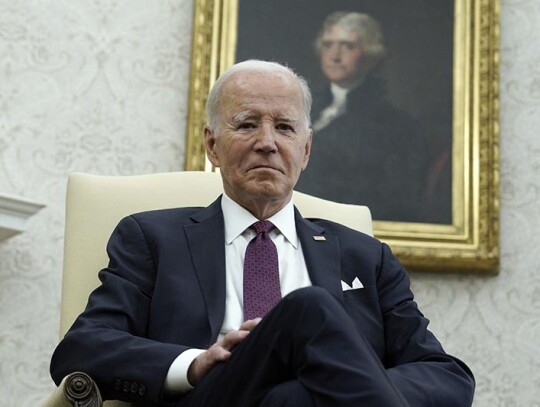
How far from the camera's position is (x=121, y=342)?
2391 millimetres

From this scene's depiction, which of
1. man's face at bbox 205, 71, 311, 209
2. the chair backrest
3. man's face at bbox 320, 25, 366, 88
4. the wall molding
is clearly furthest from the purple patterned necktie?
man's face at bbox 320, 25, 366, 88

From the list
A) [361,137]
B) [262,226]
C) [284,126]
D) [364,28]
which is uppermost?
[364,28]

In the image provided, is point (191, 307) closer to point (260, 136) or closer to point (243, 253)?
point (243, 253)

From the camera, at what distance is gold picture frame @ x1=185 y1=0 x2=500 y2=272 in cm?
399

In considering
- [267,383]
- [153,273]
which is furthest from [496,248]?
[267,383]

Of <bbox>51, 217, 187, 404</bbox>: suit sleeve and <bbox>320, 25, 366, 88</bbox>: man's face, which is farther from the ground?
<bbox>320, 25, 366, 88</bbox>: man's face

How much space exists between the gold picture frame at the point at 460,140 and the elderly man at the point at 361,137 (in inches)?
3.4

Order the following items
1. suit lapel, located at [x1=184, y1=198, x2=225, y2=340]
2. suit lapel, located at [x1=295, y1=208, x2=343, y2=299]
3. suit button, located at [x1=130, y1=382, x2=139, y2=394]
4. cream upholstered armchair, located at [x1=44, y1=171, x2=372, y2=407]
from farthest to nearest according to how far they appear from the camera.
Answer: cream upholstered armchair, located at [x1=44, y1=171, x2=372, y2=407]
suit lapel, located at [x1=295, y1=208, x2=343, y2=299]
suit lapel, located at [x1=184, y1=198, x2=225, y2=340]
suit button, located at [x1=130, y1=382, x2=139, y2=394]

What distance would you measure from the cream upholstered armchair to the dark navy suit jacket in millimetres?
177

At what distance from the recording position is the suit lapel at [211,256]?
263 cm

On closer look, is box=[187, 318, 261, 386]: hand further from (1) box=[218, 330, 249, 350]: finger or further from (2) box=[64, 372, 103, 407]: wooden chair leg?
(2) box=[64, 372, 103, 407]: wooden chair leg

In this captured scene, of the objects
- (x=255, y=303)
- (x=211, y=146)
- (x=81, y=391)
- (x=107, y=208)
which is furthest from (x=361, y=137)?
(x=81, y=391)

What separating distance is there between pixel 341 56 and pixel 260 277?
1610mm

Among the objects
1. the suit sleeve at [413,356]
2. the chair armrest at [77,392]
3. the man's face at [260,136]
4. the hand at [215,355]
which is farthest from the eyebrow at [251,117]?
the chair armrest at [77,392]
